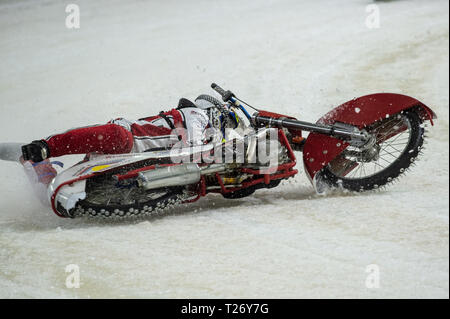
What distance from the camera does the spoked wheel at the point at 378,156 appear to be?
14.9 ft

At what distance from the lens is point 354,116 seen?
4551 millimetres

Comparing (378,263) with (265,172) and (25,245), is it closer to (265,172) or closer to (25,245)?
(265,172)

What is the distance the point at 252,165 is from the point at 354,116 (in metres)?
0.94

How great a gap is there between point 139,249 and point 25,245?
2.79ft

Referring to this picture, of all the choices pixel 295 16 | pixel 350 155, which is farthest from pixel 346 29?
pixel 350 155
